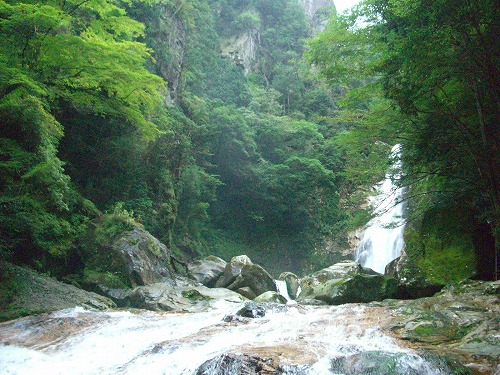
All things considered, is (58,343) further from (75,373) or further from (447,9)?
(447,9)

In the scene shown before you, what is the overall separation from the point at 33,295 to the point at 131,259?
13.2 feet

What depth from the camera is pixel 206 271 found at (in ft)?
54.3

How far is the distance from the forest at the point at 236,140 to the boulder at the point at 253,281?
165 inches

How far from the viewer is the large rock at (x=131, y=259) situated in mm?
11688

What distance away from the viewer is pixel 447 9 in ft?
18.3

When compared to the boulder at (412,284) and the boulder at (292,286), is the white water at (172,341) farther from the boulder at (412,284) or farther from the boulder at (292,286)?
the boulder at (292,286)


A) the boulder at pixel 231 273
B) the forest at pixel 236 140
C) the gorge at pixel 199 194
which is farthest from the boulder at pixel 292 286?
the forest at pixel 236 140

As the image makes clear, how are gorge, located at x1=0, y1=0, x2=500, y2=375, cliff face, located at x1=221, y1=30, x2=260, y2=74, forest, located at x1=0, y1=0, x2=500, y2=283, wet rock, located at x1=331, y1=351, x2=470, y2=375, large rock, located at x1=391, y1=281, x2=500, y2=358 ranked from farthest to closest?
cliff face, located at x1=221, y1=30, x2=260, y2=74 → forest, located at x1=0, y1=0, x2=500, y2=283 → gorge, located at x1=0, y1=0, x2=500, y2=375 → large rock, located at x1=391, y1=281, x2=500, y2=358 → wet rock, located at x1=331, y1=351, x2=470, y2=375

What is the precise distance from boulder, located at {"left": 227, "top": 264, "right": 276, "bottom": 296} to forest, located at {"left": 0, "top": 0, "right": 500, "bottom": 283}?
4201 mm

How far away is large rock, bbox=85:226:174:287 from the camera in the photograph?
11688mm

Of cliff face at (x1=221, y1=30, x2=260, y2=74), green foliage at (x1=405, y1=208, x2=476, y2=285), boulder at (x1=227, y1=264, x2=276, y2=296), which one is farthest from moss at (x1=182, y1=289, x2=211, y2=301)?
cliff face at (x1=221, y1=30, x2=260, y2=74)

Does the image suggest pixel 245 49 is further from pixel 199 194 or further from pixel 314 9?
pixel 199 194

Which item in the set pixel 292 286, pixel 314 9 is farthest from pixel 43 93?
pixel 314 9

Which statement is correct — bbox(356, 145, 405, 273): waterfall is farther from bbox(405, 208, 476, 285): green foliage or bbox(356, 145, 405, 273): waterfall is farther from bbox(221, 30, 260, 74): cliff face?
bbox(221, 30, 260, 74): cliff face
